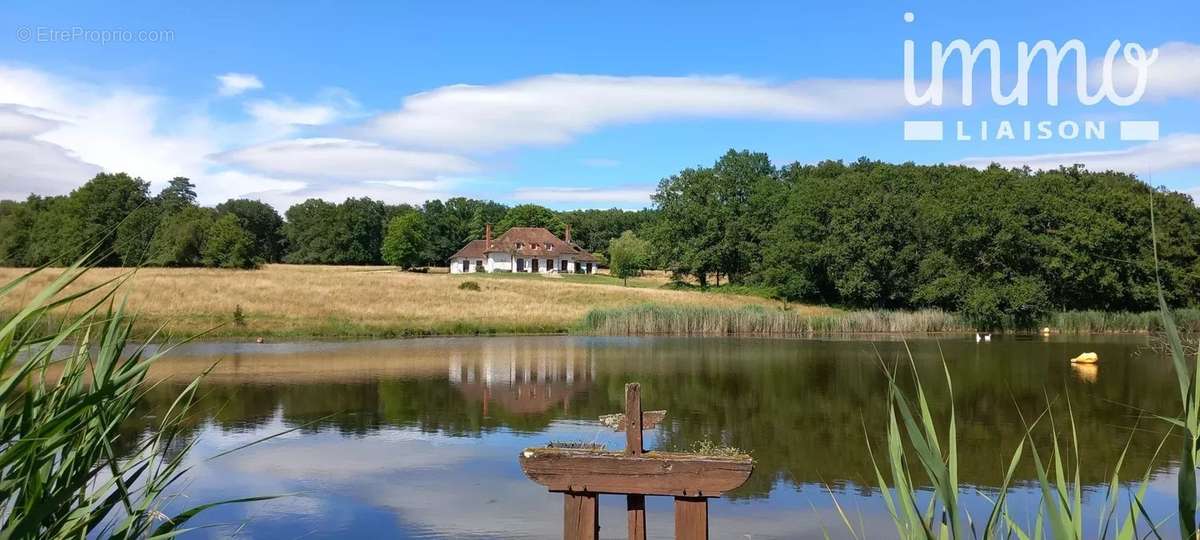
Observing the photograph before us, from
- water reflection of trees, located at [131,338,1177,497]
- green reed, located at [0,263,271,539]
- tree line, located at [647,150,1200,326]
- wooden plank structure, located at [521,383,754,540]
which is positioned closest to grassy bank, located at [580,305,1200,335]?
tree line, located at [647,150,1200,326]

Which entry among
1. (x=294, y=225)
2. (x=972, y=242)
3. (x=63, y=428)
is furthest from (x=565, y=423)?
(x=294, y=225)

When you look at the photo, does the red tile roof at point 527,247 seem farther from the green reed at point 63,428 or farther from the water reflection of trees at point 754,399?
the green reed at point 63,428

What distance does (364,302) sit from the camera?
3953 centimetres

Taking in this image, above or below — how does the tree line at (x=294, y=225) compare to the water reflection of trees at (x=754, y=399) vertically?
above

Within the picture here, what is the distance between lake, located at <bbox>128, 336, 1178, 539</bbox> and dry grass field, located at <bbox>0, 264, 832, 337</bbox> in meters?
3.99

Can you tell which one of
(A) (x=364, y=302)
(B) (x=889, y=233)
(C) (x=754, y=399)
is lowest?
(C) (x=754, y=399)

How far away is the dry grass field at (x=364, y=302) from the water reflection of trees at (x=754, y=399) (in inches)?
286

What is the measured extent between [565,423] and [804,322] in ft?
79.9

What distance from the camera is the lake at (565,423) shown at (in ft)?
30.4

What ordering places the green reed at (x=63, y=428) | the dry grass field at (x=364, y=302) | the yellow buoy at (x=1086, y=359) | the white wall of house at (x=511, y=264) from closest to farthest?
the green reed at (x=63, y=428)
the yellow buoy at (x=1086, y=359)
the dry grass field at (x=364, y=302)
the white wall of house at (x=511, y=264)

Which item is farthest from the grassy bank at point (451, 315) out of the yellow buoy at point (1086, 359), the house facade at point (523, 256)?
the house facade at point (523, 256)

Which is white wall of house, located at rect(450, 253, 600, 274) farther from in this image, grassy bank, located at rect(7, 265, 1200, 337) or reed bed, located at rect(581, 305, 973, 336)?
reed bed, located at rect(581, 305, 973, 336)

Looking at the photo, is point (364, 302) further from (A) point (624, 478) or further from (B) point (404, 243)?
(A) point (624, 478)

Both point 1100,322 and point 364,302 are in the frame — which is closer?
point 364,302
